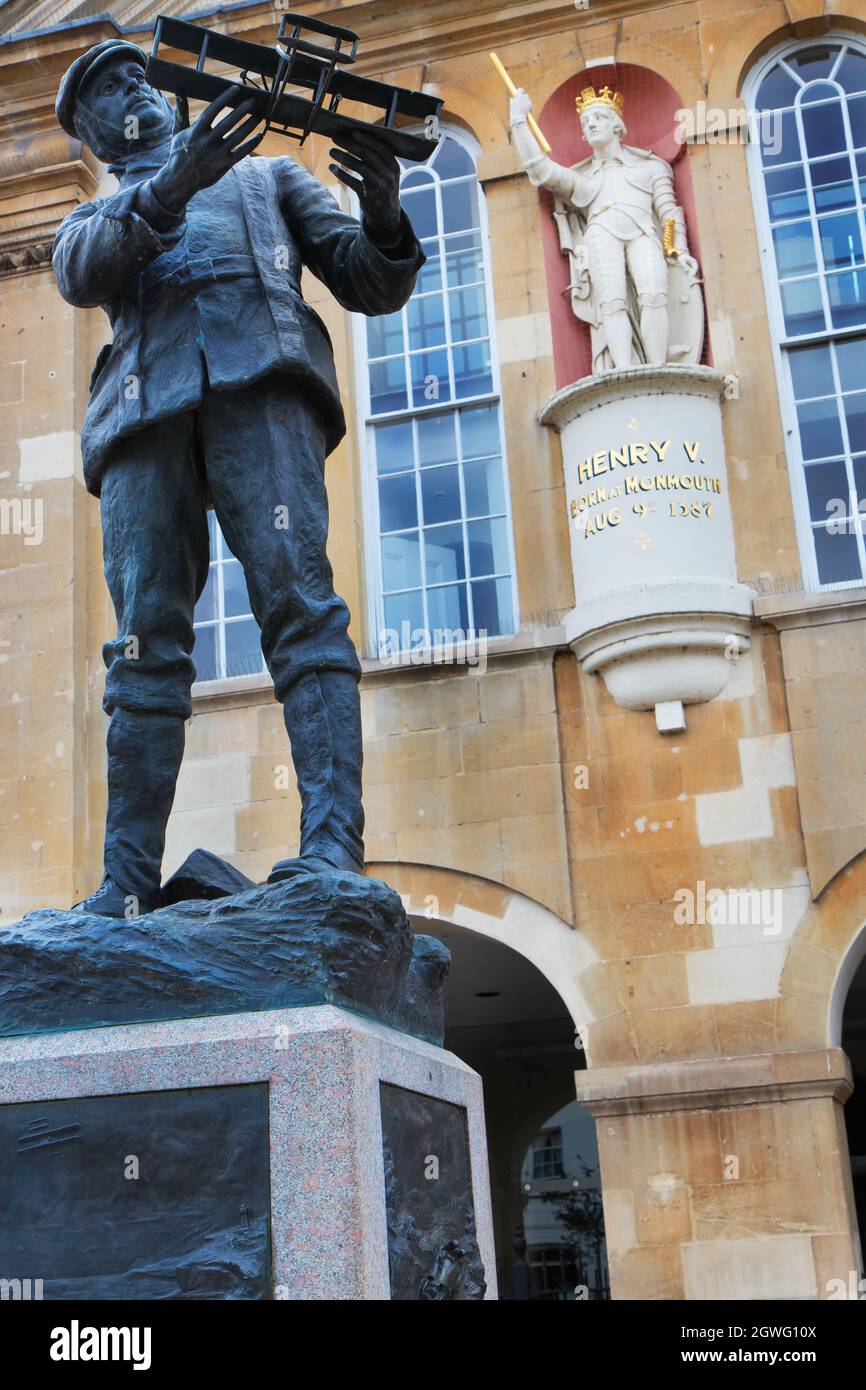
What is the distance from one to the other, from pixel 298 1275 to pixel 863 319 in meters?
10.3

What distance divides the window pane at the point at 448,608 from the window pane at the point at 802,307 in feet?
9.75

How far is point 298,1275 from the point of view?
3.63 m

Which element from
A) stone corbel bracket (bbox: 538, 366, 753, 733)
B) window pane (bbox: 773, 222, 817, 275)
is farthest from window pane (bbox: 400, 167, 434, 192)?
window pane (bbox: 773, 222, 817, 275)

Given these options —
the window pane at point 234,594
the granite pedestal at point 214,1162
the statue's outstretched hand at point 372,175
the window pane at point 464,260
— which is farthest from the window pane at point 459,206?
the granite pedestal at point 214,1162

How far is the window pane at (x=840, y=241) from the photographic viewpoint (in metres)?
12.7

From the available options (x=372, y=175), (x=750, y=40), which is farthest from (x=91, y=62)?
(x=750, y=40)

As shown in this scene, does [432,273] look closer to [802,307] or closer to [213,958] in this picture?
[802,307]

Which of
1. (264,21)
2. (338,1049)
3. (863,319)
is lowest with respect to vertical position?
(338,1049)

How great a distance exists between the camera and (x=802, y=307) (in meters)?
12.7

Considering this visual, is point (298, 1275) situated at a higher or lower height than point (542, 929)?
lower

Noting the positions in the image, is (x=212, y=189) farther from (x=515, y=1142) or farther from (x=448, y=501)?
(x=515, y=1142)

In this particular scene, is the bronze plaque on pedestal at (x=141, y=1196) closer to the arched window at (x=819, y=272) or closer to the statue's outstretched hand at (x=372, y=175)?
the statue's outstretched hand at (x=372, y=175)

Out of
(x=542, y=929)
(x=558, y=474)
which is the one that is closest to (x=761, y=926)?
(x=542, y=929)

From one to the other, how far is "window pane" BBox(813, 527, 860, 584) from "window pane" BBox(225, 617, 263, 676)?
13.2 feet
